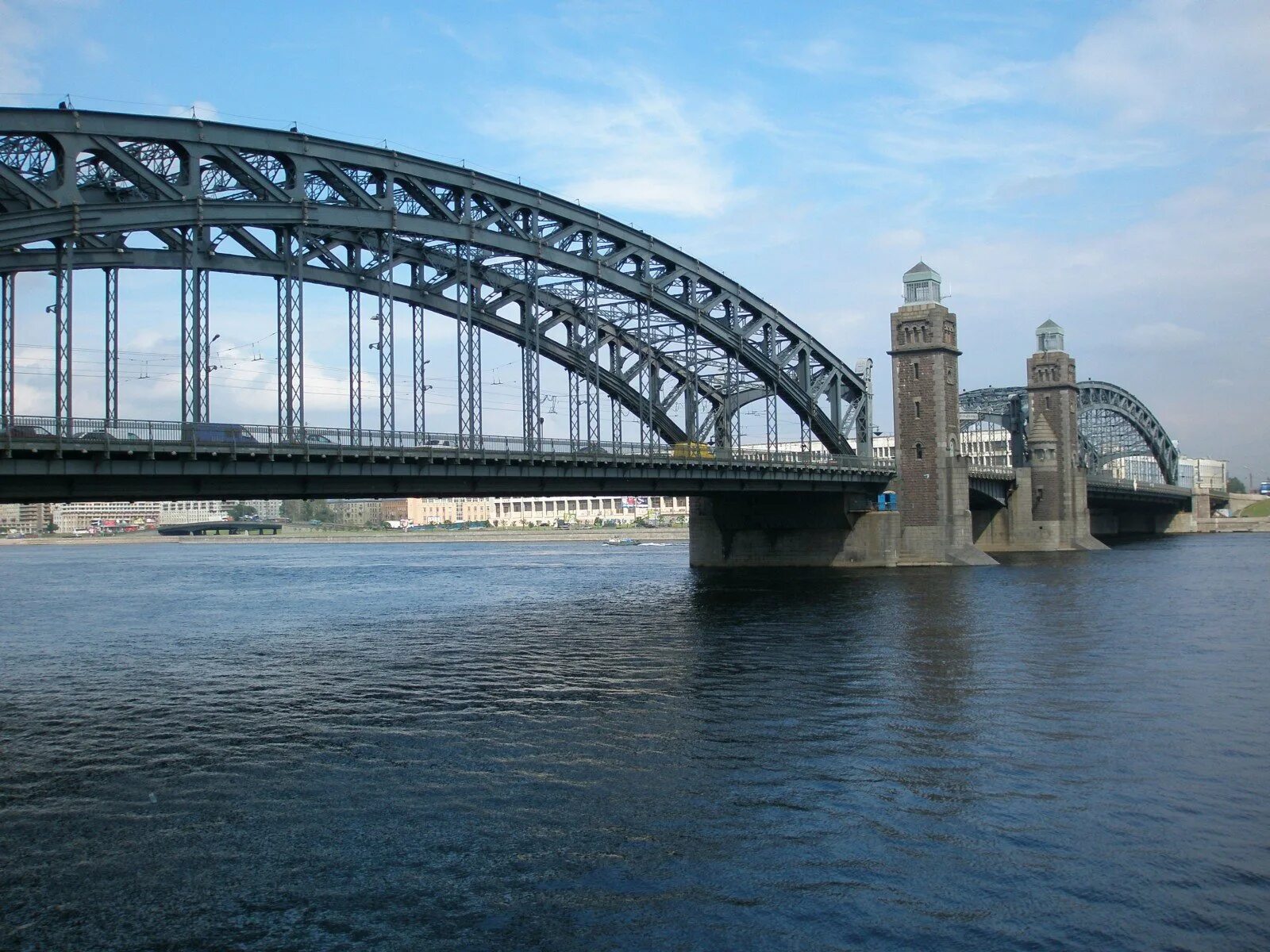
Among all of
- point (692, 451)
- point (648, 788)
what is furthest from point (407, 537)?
point (648, 788)

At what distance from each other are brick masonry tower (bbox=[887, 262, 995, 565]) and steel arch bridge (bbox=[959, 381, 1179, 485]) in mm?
24551

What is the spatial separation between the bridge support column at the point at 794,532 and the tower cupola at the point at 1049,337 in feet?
126

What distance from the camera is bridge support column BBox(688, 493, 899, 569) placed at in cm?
7269

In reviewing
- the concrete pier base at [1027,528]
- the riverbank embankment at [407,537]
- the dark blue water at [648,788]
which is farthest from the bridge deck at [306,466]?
the riverbank embankment at [407,537]

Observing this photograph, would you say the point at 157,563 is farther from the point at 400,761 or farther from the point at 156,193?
the point at 400,761

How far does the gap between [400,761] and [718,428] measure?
54157 mm

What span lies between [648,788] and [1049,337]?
94.9 metres

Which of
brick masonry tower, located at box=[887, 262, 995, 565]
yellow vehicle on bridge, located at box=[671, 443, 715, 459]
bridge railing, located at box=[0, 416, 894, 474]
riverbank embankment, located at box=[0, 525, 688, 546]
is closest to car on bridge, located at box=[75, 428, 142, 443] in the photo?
bridge railing, located at box=[0, 416, 894, 474]

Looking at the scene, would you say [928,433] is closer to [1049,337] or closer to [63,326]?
[1049,337]

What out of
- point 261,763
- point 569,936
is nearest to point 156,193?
point 261,763

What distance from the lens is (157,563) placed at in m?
106

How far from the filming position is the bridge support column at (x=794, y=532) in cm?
7269

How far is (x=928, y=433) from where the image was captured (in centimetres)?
7469

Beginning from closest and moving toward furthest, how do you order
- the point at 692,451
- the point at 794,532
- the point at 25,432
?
1. the point at 25,432
2. the point at 692,451
3. the point at 794,532
